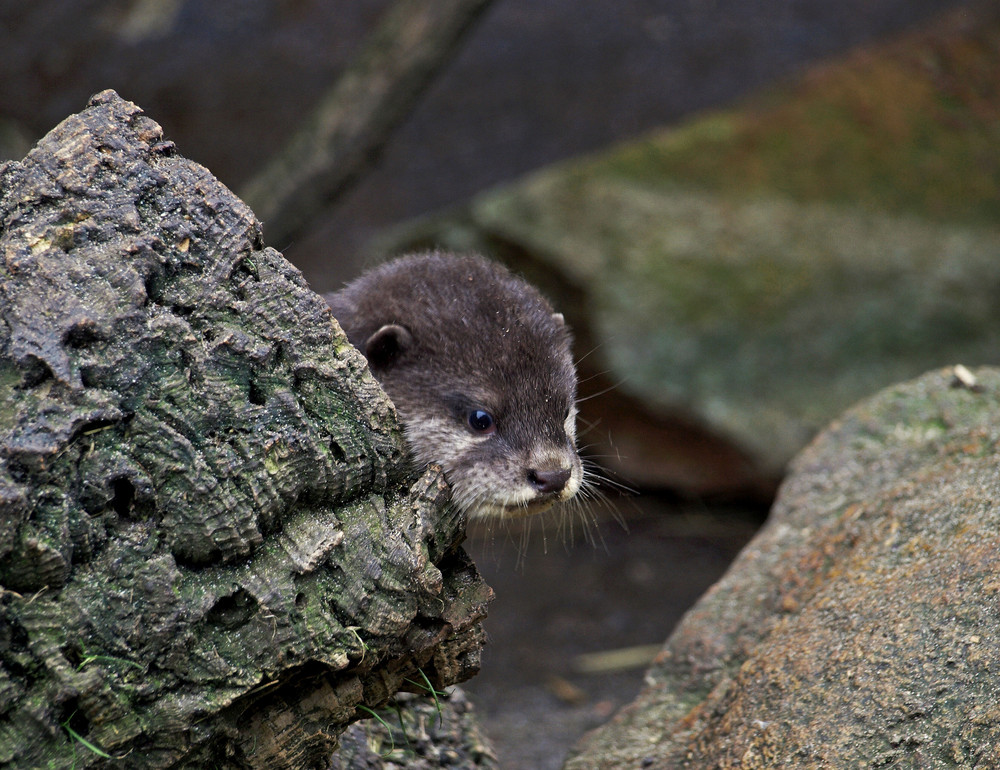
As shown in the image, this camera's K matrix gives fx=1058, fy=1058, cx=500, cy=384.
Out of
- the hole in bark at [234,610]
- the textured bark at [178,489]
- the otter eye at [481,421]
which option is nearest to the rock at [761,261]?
the otter eye at [481,421]

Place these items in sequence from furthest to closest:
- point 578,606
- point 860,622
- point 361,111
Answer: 1. point 578,606
2. point 361,111
3. point 860,622

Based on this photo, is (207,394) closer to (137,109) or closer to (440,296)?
(137,109)

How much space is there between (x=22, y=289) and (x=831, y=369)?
635 centimetres

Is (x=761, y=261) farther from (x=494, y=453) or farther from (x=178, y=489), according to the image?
(x=178, y=489)

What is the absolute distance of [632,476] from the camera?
813 cm

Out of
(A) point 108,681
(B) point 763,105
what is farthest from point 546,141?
(A) point 108,681

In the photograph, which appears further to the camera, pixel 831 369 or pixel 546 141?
pixel 546 141

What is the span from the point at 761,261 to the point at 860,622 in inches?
193

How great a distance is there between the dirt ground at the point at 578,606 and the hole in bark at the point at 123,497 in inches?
129

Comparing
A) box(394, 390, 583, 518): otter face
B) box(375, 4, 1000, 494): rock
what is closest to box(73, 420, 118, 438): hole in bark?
box(394, 390, 583, 518): otter face

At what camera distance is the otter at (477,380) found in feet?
11.3

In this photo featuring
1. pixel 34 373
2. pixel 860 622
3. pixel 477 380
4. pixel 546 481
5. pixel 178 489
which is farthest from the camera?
pixel 477 380

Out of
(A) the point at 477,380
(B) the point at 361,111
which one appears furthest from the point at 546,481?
(B) the point at 361,111

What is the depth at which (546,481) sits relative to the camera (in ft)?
11.4
